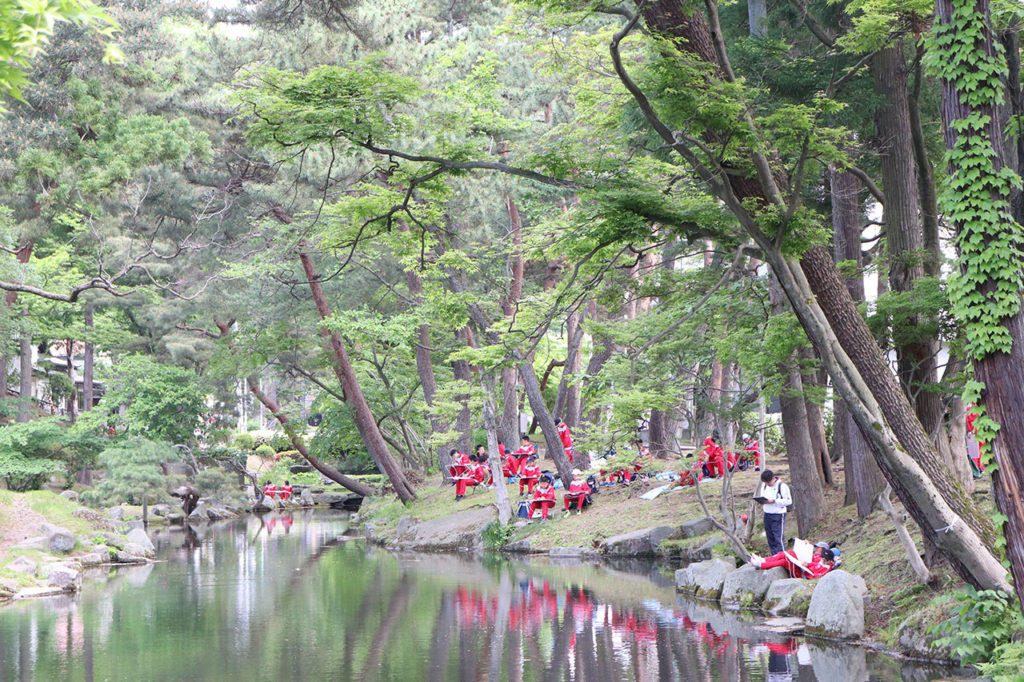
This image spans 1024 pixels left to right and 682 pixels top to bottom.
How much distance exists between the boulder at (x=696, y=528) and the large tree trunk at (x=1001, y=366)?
9.23 meters

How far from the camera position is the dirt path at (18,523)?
1598cm

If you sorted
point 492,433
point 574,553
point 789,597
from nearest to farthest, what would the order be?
1. point 789,597
2. point 574,553
3. point 492,433

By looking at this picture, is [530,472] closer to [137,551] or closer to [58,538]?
[137,551]

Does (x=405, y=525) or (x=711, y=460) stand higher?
(x=711, y=460)

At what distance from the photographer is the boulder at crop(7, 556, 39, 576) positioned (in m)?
15.1

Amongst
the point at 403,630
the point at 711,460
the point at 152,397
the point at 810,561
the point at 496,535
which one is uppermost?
the point at 152,397

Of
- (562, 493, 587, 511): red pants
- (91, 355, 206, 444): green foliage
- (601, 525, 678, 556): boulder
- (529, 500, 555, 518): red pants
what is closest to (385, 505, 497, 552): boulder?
(529, 500, 555, 518): red pants

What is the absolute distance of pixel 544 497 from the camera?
1962 cm

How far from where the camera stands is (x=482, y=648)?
32.6ft

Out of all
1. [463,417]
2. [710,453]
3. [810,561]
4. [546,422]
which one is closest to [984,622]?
[810,561]

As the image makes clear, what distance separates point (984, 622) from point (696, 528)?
349 inches

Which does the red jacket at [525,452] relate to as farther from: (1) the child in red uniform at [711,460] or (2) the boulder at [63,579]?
(2) the boulder at [63,579]

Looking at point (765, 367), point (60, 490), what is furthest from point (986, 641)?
point (60, 490)

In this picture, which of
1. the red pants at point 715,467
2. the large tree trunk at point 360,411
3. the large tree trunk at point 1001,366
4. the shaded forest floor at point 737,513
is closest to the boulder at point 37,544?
→ the shaded forest floor at point 737,513
